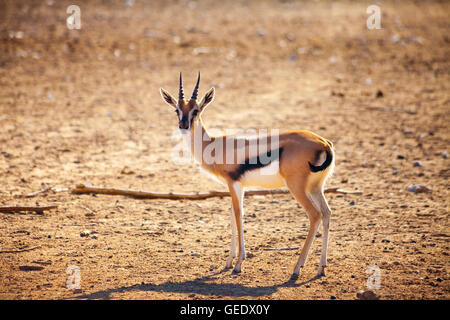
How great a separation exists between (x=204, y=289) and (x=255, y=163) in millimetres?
1612

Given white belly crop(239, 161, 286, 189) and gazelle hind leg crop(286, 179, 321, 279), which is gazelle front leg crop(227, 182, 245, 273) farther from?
gazelle hind leg crop(286, 179, 321, 279)

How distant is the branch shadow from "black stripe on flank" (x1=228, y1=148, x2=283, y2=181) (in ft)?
4.38

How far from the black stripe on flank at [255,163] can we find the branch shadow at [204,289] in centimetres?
134

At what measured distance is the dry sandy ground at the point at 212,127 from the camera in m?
6.70

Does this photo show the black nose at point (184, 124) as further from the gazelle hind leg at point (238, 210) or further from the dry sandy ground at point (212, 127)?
the dry sandy ground at point (212, 127)

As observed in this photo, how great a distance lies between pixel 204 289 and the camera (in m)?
6.21

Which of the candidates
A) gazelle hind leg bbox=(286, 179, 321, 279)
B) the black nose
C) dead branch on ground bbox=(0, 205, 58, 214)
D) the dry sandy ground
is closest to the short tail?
gazelle hind leg bbox=(286, 179, 321, 279)

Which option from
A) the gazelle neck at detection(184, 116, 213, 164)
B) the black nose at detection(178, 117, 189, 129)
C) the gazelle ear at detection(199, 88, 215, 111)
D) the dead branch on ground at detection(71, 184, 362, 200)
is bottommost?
the dead branch on ground at detection(71, 184, 362, 200)

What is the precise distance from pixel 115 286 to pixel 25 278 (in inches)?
41.9

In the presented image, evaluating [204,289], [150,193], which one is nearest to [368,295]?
[204,289]

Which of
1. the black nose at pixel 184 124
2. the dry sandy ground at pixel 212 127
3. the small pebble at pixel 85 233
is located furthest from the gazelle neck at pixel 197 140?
the small pebble at pixel 85 233

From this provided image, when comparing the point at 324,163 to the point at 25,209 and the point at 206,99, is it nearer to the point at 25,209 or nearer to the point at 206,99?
the point at 206,99

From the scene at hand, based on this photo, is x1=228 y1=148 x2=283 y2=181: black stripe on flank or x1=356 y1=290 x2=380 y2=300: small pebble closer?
x1=356 y1=290 x2=380 y2=300: small pebble

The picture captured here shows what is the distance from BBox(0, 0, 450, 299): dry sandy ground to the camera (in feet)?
22.0
